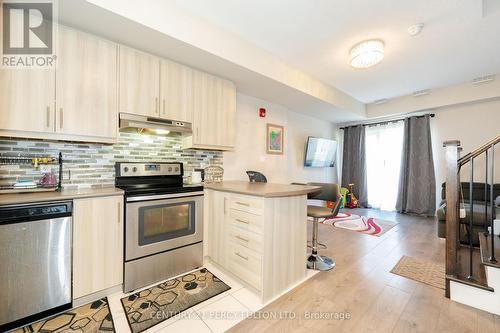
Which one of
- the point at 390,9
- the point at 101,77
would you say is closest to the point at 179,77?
the point at 101,77

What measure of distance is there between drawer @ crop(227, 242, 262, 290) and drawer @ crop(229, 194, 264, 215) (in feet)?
1.23

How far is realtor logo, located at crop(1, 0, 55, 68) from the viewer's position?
1567 mm

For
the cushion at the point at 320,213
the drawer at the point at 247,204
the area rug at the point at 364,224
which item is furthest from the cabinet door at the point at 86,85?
the area rug at the point at 364,224

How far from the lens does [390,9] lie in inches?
78.0

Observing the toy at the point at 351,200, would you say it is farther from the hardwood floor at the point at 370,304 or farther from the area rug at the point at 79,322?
the area rug at the point at 79,322

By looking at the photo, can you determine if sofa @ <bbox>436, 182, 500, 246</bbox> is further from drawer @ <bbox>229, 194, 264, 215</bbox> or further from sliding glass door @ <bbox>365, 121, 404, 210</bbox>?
drawer @ <bbox>229, 194, 264, 215</bbox>

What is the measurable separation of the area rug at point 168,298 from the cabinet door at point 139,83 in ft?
5.71

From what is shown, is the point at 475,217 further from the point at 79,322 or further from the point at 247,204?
the point at 79,322

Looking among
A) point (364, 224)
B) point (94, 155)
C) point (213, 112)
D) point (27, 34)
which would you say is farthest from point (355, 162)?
point (27, 34)

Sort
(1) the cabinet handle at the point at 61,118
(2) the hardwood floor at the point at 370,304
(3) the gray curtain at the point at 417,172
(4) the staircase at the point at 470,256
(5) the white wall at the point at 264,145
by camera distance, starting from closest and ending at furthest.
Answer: (2) the hardwood floor at the point at 370,304 → (4) the staircase at the point at 470,256 → (1) the cabinet handle at the point at 61,118 → (5) the white wall at the point at 264,145 → (3) the gray curtain at the point at 417,172

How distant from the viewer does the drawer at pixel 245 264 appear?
1.80m

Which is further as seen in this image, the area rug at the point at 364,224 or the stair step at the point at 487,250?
the area rug at the point at 364,224

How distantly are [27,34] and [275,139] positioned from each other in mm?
3295

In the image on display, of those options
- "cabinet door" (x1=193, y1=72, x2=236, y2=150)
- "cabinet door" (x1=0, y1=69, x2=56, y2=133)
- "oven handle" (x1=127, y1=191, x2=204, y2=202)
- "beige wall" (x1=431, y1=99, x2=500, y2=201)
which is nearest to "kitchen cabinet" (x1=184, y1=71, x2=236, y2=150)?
"cabinet door" (x1=193, y1=72, x2=236, y2=150)
